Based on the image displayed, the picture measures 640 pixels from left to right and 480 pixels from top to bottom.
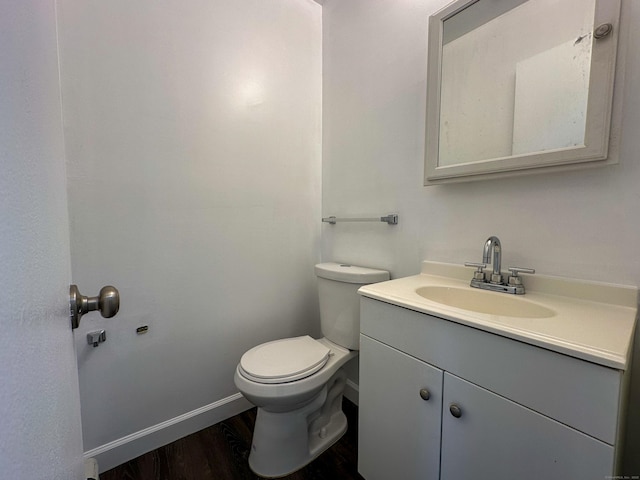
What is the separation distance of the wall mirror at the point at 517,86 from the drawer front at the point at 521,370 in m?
0.60

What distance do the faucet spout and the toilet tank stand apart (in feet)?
1.61

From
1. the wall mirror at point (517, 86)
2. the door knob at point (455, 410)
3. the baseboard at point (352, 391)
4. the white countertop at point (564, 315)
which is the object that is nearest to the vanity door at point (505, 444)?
the door knob at point (455, 410)

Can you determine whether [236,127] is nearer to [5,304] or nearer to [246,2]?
[246,2]

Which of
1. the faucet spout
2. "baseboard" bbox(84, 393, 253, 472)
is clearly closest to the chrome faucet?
the faucet spout

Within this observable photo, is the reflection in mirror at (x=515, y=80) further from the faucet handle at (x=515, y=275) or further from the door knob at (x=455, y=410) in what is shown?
the door knob at (x=455, y=410)

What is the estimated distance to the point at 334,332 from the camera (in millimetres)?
1395

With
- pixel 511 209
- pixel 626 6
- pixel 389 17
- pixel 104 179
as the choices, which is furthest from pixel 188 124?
pixel 626 6

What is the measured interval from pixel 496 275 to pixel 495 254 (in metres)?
0.07

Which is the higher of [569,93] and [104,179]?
[569,93]

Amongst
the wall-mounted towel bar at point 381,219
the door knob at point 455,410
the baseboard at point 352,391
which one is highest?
the wall-mounted towel bar at point 381,219

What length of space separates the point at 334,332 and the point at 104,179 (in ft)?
3.95

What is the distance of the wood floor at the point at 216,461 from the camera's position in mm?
1145

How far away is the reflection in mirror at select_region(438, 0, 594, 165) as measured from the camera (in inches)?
33.0

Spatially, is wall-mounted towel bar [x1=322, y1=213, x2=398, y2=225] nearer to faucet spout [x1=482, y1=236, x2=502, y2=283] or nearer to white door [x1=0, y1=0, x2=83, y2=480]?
faucet spout [x1=482, y1=236, x2=502, y2=283]
